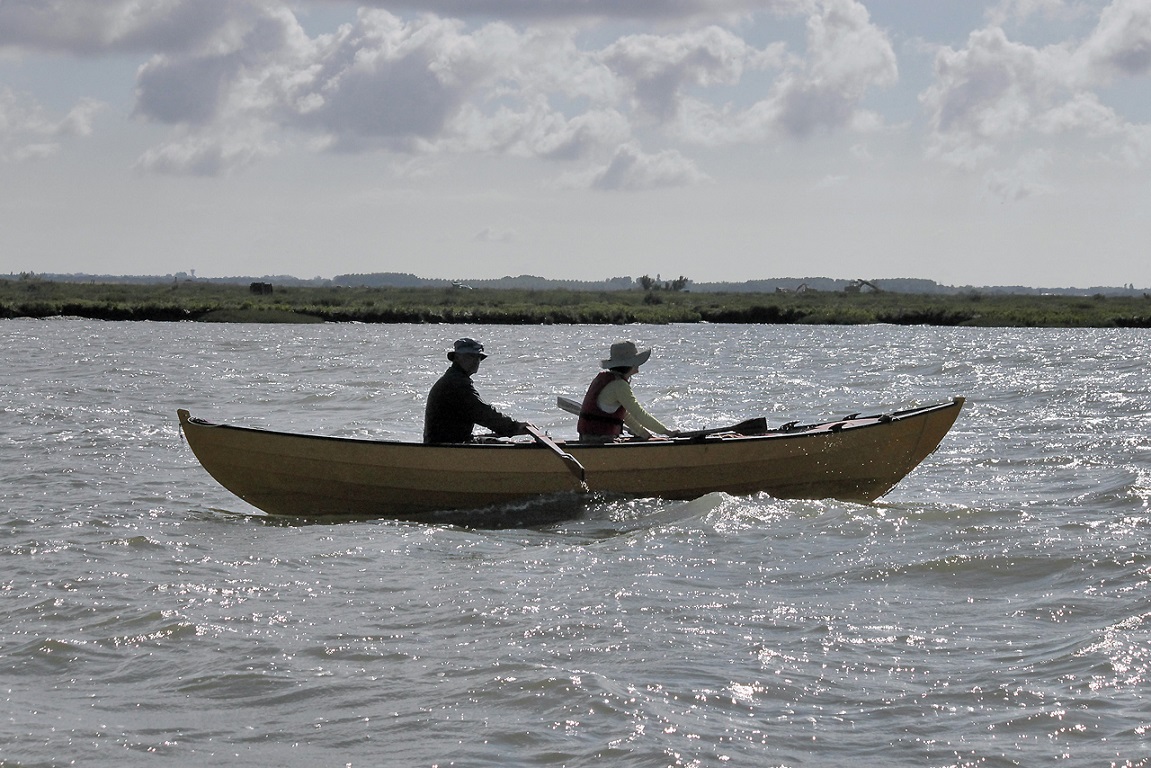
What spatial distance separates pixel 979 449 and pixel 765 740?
1302 cm

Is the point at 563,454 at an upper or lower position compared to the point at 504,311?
lower

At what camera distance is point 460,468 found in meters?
11.3

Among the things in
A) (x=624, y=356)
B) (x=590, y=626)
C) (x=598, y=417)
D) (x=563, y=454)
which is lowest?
(x=590, y=626)

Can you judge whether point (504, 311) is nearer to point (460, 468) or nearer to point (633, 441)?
point (633, 441)

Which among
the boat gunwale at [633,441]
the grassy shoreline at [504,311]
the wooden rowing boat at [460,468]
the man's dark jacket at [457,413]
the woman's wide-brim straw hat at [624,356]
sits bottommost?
the wooden rowing boat at [460,468]

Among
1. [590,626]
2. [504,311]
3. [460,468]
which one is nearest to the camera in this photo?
[590,626]

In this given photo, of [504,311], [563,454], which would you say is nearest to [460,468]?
[563,454]

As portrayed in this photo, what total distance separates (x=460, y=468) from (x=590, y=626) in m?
4.01

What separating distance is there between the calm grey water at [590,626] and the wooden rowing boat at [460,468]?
0.33m

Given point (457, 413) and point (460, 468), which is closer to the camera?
point (460, 468)

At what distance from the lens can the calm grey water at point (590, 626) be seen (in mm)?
5609

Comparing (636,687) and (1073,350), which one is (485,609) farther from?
(1073,350)

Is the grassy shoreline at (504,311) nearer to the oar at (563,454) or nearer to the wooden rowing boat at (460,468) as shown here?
the wooden rowing boat at (460,468)

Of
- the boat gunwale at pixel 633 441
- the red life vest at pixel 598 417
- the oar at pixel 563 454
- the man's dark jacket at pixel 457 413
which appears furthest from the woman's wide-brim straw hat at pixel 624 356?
the man's dark jacket at pixel 457 413
